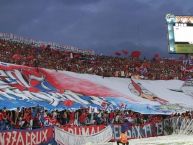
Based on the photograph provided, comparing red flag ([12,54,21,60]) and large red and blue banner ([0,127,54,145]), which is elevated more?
red flag ([12,54,21,60])

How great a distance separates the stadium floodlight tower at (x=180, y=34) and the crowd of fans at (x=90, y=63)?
3992 millimetres

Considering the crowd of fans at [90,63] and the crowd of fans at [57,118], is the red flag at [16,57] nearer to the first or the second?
the crowd of fans at [90,63]

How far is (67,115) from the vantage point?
104 feet

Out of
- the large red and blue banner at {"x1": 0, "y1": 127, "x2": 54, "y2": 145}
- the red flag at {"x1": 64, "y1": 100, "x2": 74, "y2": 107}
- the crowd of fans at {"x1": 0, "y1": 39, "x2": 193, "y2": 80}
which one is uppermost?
the crowd of fans at {"x1": 0, "y1": 39, "x2": 193, "y2": 80}

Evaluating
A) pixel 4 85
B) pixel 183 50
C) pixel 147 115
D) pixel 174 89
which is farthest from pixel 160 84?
pixel 4 85

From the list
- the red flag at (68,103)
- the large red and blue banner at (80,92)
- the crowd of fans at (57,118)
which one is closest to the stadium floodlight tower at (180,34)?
the large red and blue banner at (80,92)

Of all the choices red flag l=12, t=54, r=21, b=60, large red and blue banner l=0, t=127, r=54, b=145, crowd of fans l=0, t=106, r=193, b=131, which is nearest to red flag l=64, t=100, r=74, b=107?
crowd of fans l=0, t=106, r=193, b=131

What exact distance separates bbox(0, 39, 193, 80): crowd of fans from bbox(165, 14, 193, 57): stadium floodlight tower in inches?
157

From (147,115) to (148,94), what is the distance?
10236 mm

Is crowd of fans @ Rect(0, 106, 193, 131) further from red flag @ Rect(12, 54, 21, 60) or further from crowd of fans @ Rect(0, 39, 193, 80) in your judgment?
crowd of fans @ Rect(0, 39, 193, 80)

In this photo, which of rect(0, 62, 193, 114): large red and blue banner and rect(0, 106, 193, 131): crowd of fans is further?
rect(0, 62, 193, 114): large red and blue banner

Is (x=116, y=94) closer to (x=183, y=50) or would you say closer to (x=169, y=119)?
(x=169, y=119)

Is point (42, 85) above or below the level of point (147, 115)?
above

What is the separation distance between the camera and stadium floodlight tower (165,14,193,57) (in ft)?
199
